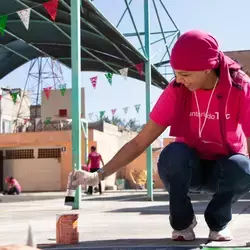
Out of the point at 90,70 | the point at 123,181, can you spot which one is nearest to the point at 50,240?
the point at 90,70

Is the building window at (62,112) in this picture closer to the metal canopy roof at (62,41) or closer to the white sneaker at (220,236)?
the metal canopy roof at (62,41)

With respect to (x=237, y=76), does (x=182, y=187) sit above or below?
below

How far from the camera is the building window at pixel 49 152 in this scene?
26234 mm

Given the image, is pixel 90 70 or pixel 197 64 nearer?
pixel 197 64

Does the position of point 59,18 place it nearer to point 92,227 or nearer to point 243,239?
point 92,227

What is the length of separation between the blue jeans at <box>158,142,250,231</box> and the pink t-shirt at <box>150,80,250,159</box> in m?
0.08

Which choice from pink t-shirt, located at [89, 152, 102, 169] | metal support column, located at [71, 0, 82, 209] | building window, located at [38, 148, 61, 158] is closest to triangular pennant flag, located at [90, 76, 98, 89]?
pink t-shirt, located at [89, 152, 102, 169]

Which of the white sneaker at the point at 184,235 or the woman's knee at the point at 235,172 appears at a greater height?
the woman's knee at the point at 235,172

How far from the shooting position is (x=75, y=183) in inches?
108

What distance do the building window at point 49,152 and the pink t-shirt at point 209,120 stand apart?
77.3ft

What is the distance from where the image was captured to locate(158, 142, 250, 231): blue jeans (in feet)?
8.90

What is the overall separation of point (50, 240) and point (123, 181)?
2335cm

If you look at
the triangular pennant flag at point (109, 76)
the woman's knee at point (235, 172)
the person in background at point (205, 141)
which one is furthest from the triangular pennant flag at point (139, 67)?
the woman's knee at point (235, 172)

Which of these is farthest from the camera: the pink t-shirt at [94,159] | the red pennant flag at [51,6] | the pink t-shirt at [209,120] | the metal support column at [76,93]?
the pink t-shirt at [94,159]
